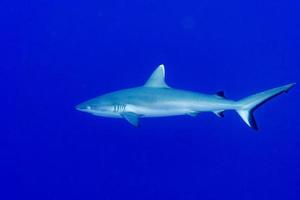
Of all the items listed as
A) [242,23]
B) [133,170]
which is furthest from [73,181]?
[242,23]

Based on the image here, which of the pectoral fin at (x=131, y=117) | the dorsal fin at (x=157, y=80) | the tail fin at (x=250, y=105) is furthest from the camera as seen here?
the dorsal fin at (x=157, y=80)

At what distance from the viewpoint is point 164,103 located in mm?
6125

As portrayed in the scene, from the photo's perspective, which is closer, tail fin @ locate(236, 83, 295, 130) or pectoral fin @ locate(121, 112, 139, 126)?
pectoral fin @ locate(121, 112, 139, 126)

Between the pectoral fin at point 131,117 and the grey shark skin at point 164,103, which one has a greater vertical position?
the grey shark skin at point 164,103

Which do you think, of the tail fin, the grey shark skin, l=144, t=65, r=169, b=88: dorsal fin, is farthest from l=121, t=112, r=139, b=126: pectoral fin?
the tail fin

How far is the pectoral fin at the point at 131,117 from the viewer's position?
589cm

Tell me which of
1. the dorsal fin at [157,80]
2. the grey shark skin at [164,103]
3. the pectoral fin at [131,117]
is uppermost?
the dorsal fin at [157,80]

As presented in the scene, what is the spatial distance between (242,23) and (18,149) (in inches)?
312

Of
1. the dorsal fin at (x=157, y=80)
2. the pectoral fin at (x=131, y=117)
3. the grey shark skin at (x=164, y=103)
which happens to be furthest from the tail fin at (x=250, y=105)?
the pectoral fin at (x=131, y=117)

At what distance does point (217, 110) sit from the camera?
19.7 feet

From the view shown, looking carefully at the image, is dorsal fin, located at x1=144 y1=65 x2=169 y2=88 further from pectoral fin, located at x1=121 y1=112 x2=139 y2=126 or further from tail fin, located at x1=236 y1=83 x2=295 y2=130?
tail fin, located at x1=236 y1=83 x2=295 y2=130

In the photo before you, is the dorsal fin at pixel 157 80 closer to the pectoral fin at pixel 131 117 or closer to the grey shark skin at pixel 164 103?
the grey shark skin at pixel 164 103

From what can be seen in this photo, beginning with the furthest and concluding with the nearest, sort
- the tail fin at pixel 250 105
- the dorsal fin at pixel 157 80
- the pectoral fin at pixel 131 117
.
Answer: the dorsal fin at pixel 157 80 < the tail fin at pixel 250 105 < the pectoral fin at pixel 131 117

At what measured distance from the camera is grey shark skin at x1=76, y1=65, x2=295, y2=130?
5965mm
